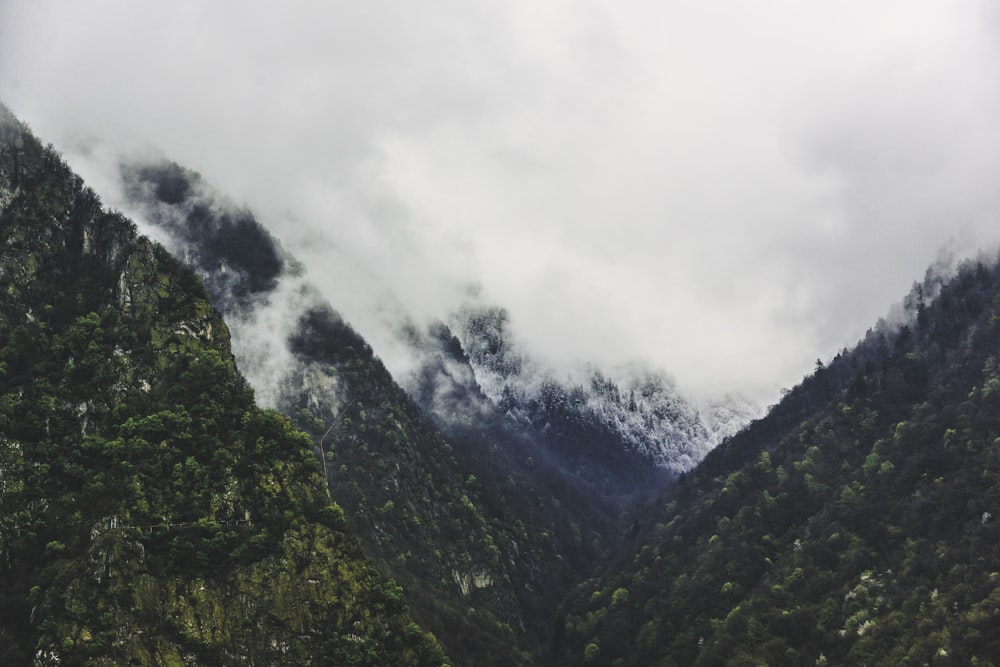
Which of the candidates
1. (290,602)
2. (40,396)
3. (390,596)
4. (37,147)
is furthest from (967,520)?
A: (37,147)

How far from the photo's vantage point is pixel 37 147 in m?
166

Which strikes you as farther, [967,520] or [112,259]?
[967,520]

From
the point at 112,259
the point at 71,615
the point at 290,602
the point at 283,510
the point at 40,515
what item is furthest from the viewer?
the point at 112,259

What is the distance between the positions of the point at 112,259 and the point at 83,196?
70.6 ft

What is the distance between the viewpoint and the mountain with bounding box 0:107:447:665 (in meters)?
108

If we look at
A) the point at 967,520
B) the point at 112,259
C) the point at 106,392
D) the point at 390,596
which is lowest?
the point at 967,520

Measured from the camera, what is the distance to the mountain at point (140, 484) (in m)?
108

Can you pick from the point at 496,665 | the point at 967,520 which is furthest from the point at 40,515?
the point at 967,520

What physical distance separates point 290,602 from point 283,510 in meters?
18.2

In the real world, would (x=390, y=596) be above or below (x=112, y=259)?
below

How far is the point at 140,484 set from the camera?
401 feet

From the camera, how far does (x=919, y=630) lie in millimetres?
163750

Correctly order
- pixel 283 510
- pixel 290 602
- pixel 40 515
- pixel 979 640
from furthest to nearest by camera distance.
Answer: pixel 979 640, pixel 283 510, pixel 290 602, pixel 40 515

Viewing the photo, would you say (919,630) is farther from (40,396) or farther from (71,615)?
(40,396)
